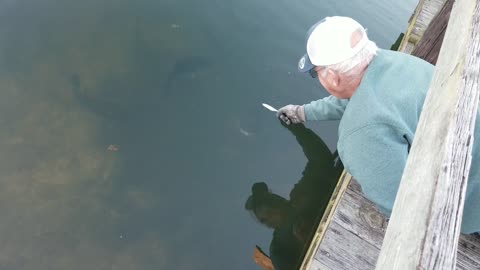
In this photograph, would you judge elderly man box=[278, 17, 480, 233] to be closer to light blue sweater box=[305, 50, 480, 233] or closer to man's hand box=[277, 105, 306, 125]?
light blue sweater box=[305, 50, 480, 233]

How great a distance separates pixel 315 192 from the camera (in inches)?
177

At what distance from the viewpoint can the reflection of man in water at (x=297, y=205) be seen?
3826mm

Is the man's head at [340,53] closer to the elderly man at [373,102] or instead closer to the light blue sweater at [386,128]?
the elderly man at [373,102]

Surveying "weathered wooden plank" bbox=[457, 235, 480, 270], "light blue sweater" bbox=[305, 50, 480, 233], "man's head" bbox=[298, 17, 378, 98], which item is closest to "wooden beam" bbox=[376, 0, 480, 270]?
"light blue sweater" bbox=[305, 50, 480, 233]

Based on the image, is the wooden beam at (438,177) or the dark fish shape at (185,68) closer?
the wooden beam at (438,177)

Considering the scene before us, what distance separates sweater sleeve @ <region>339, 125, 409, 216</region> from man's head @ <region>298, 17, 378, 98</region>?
17.3 inches

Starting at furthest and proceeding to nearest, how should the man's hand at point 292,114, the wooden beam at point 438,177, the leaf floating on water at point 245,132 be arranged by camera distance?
the leaf floating on water at point 245,132
the man's hand at point 292,114
the wooden beam at point 438,177

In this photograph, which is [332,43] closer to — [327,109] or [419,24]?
[327,109]

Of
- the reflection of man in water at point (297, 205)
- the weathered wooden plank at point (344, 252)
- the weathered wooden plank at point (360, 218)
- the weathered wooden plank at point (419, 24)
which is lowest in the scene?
the reflection of man in water at point (297, 205)

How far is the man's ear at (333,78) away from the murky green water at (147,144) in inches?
84.1

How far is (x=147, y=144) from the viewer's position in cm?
433

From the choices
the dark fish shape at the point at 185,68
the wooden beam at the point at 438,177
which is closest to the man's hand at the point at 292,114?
the dark fish shape at the point at 185,68

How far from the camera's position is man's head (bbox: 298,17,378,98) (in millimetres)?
2230

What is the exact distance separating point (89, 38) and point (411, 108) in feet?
15.9
